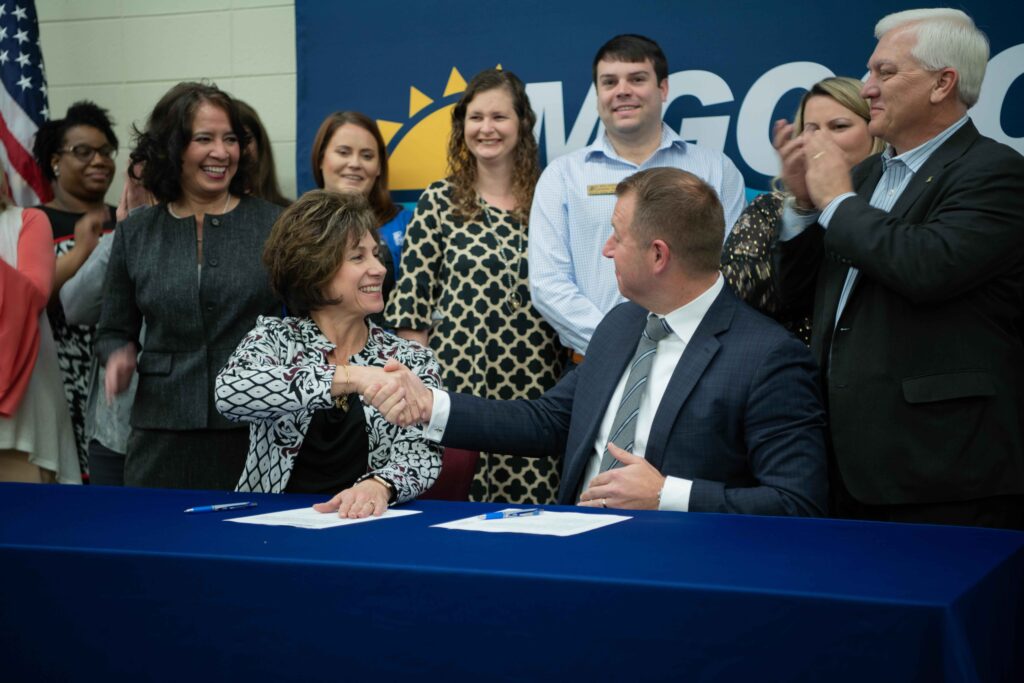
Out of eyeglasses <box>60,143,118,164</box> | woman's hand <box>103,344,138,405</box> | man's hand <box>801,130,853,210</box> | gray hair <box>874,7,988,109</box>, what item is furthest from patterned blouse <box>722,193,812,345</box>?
eyeglasses <box>60,143,118,164</box>

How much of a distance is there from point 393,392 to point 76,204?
7.94 feet

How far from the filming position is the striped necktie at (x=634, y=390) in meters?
2.35

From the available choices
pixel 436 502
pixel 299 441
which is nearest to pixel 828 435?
pixel 436 502

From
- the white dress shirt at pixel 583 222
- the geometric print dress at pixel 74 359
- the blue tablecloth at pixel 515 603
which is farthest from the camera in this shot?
the geometric print dress at pixel 74 359

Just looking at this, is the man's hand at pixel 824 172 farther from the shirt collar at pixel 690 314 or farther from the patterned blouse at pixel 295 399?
the patterned blouse at pixel 295 399

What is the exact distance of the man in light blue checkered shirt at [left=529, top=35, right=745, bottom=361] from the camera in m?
3.35

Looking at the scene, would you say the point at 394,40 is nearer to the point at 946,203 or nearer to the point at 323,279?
the point at 323,279

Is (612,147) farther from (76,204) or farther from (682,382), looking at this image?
(76,204)

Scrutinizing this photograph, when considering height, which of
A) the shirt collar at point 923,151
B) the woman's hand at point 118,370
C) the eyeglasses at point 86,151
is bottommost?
the woman's hand at point 118,370

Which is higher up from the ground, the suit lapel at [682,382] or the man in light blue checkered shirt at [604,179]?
the man in light blue checkered shirt at [604,179]

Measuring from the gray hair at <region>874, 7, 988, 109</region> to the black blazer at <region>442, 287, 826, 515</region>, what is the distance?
69 cm

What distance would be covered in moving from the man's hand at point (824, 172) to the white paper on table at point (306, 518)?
44.6 inches

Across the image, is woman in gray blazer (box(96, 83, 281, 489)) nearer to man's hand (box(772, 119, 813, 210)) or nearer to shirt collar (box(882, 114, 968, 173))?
man's hand (box(772, 119, 813, 210))

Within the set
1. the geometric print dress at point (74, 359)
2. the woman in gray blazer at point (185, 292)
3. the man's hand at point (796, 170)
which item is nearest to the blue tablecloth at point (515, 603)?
the man's hand at point (796, 170)
